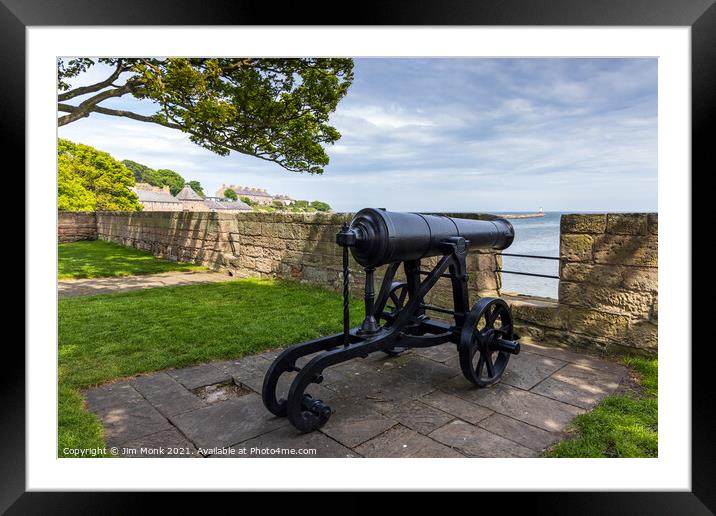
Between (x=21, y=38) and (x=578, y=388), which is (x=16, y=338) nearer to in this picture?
(x=21, y=38)

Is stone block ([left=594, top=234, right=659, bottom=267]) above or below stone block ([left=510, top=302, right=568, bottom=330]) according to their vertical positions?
above

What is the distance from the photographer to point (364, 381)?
11.4 ft

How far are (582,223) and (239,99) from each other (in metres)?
6.81

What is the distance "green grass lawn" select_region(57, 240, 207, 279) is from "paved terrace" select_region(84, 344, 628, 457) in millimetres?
7766

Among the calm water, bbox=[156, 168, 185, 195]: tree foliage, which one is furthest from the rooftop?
the calm water

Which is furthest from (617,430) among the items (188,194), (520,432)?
(188,194)

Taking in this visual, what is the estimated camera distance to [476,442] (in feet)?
8.27

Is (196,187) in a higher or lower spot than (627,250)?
higher

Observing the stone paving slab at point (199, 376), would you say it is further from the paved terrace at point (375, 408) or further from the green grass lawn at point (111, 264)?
the green grass lawn at point (111, 264)

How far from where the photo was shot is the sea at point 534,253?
4.61 metres

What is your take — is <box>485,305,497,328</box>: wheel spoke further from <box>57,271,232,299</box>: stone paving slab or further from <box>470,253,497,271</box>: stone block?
<box>57,271,232,299</box>: stone paving slab

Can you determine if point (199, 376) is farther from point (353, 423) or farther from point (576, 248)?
point (576, 248)

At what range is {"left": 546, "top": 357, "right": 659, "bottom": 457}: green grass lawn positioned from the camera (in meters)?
2.42

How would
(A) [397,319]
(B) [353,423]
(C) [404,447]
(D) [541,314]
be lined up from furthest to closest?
(D) [541,314]
(A) [397,319]
(B) [353,423]
(C) [404,447]
